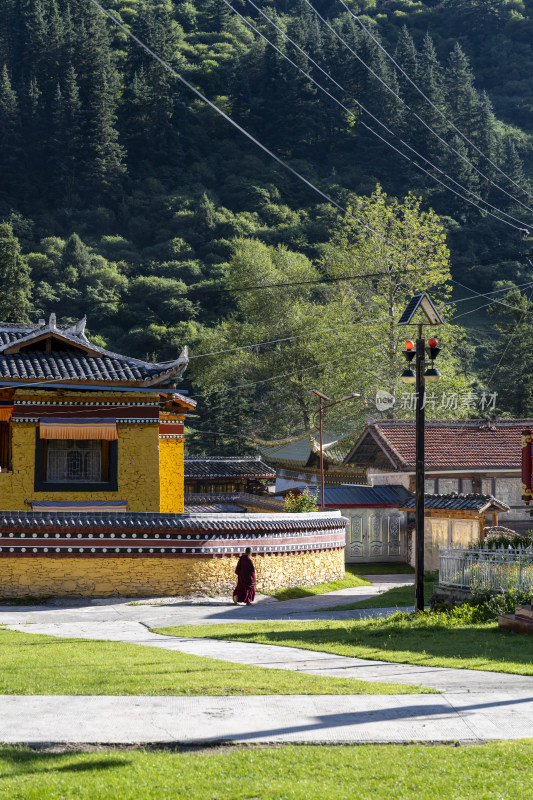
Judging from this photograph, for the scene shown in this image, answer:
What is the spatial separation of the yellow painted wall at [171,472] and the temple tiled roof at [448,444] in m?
8.69

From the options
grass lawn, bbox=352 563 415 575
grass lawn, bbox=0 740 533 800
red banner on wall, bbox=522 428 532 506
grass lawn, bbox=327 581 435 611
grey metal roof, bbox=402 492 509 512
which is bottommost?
grass lawn, bbox=352 563 415 575

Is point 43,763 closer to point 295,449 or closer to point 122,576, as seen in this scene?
point 122,576

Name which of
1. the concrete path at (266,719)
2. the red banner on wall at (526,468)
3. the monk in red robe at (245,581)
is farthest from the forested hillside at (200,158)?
the concrete path at (266,719)

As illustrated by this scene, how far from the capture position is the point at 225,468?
1984 inches

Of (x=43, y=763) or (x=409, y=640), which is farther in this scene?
(x=409, y=640)

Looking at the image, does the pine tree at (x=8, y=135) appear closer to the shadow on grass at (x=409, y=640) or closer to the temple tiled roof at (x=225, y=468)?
the temple tiled roof at (x=225, y=468)

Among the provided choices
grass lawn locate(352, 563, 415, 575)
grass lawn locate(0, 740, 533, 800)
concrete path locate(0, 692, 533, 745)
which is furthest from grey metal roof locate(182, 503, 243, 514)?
grass lawn locate(0, 740, 533, 800)

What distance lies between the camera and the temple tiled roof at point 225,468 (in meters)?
49.0

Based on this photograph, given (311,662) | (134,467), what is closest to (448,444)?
(134,467)

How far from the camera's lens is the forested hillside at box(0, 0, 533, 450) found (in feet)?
315

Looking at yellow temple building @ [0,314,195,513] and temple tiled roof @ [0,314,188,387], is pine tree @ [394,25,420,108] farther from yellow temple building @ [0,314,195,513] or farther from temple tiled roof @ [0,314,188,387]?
yellow temple building @ [0,314,195,513]

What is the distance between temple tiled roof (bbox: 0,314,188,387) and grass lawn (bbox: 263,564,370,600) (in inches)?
276

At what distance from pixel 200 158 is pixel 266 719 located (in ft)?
388

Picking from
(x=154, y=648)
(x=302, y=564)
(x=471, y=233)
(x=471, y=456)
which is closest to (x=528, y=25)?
(x=471, y=233)
